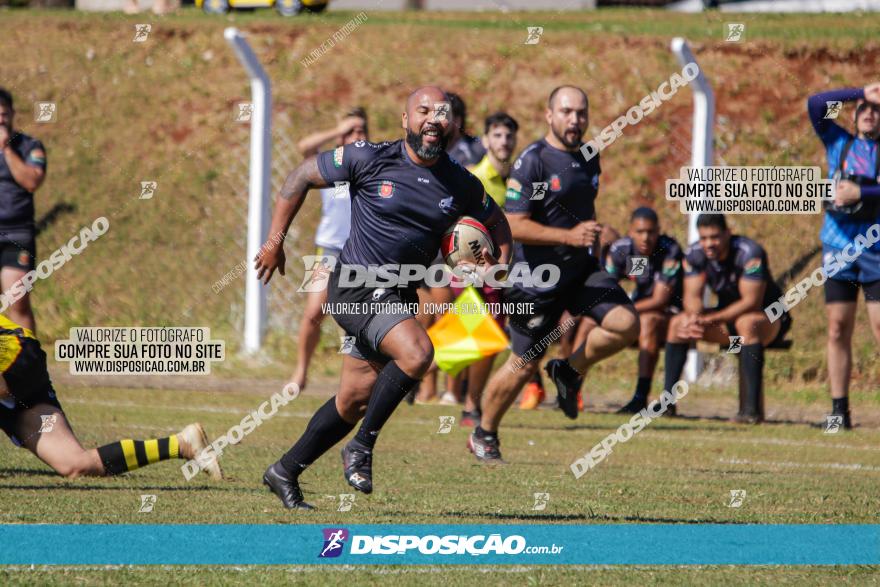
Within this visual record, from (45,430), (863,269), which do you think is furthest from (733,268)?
(45,430)

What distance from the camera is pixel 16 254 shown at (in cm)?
1227

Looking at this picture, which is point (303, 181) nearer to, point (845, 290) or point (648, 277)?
point (845, 290)

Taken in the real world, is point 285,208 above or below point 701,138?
below

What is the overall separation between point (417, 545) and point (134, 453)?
8.29 feet

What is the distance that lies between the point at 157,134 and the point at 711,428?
1025 cm

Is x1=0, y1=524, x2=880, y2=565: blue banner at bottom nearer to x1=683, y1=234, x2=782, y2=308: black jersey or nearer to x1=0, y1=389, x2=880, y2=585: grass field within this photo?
x1=0, y1=389, x2=880, y2=585: grass field

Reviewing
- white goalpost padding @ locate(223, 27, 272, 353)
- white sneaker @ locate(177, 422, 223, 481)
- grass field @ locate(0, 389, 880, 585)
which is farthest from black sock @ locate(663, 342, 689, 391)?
white sneaker @ locate(177, 422, 223, 481)

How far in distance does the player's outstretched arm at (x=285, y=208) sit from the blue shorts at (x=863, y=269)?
19.6ft

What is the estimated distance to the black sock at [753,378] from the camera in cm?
1304

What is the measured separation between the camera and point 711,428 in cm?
1259

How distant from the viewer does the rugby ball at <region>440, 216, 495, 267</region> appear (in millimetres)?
7742

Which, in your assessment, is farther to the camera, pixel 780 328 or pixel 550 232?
pixel 780 328

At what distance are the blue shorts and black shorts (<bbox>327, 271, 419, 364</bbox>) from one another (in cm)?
561

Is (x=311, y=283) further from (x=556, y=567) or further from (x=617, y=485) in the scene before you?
(x=556, y=567)
